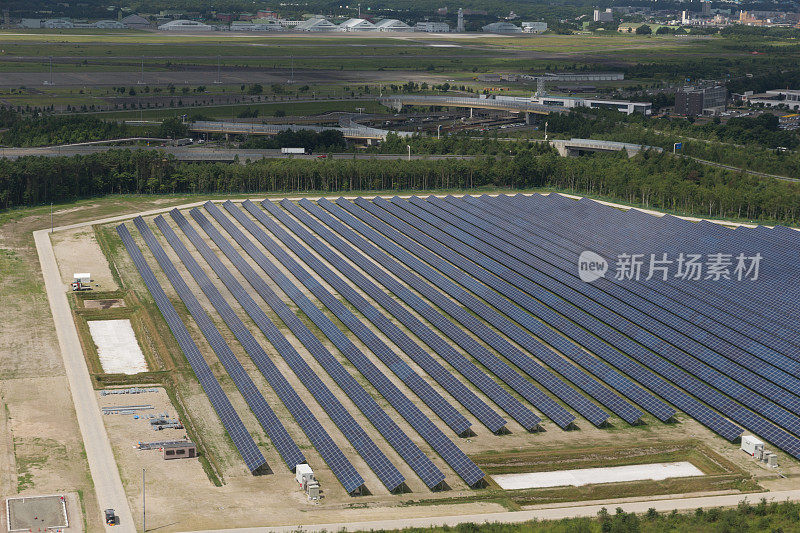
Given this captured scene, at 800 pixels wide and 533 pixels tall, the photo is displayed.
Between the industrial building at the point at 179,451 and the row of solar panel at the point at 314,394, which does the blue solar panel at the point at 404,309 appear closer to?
the row of solar panel at the point at 314,394

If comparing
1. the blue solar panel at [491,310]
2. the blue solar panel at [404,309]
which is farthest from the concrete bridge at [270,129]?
the blue solar panel at [491,310]

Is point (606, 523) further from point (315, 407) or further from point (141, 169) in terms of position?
point (141, 169)

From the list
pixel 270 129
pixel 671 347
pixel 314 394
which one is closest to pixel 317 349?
pixel 314 394

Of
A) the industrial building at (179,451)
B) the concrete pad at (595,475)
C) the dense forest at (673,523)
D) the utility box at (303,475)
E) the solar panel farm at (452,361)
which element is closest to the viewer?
the dense forest at (673,523)

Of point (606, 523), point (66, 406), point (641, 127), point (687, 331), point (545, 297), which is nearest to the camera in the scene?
point (606, 523)

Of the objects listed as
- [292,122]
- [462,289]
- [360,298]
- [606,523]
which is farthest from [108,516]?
[292,122]

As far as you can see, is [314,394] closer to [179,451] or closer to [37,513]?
[179,451]
